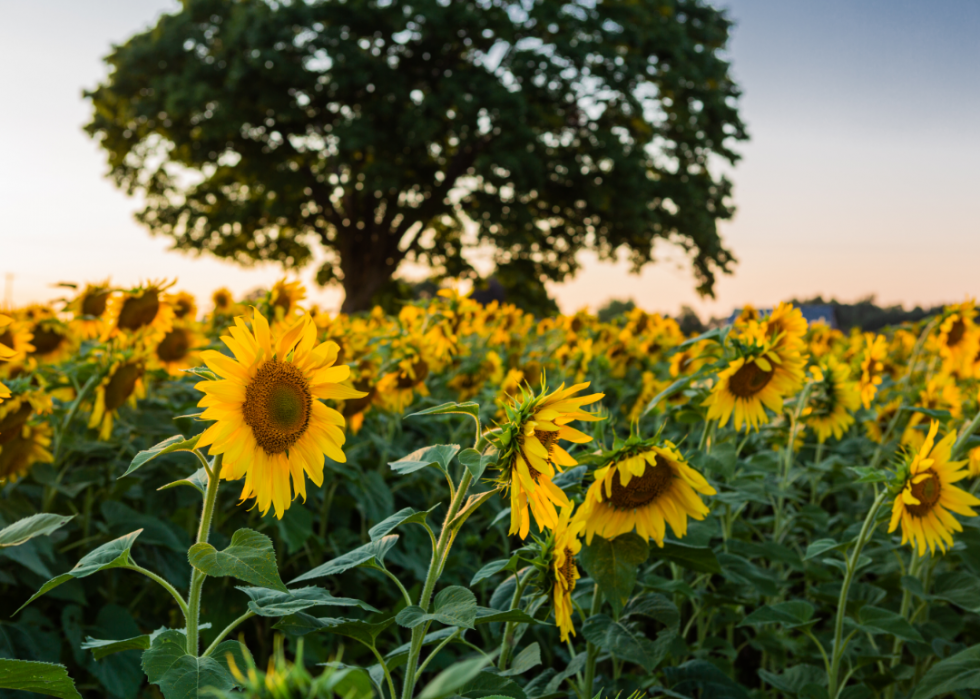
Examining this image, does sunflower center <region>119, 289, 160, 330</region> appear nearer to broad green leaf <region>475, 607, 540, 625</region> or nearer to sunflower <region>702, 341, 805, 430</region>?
sunflower <region>702, 341, 805, 430</region>

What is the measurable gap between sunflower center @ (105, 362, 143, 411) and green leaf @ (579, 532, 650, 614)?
1.64 m

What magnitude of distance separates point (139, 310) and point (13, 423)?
95 cm

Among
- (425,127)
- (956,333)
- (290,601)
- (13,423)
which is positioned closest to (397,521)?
(290,601)

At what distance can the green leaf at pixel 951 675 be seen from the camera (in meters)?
1.72

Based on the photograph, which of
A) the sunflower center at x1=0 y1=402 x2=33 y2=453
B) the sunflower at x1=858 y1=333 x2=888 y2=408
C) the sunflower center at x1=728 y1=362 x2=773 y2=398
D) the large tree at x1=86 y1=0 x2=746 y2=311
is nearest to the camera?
the sunflower center at x1=0 y1=402 x2=33 y2=453

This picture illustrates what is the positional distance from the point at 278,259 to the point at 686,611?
2076 centimetres

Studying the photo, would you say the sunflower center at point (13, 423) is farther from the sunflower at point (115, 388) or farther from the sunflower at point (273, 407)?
the sunflower at point (273, 407)

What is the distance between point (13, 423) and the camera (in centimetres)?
202

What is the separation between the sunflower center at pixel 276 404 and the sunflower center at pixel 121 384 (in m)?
1.37

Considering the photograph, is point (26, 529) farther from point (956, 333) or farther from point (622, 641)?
point (956, 333)

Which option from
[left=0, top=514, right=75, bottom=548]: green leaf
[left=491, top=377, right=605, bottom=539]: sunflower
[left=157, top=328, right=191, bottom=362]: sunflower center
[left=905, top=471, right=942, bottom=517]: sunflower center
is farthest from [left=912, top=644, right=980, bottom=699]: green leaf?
[left=157, top=328, right=191, bottom=362]: sunflower center

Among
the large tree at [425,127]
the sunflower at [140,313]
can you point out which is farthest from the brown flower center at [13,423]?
the large tree at [425,127]

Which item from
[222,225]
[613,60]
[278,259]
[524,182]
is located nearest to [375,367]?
[524,182]

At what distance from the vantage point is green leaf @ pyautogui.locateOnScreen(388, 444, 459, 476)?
1171 mm
